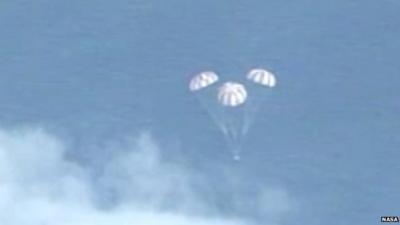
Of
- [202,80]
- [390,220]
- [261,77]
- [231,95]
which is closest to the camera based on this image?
[390,220]

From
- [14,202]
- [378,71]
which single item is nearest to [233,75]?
[378,71]

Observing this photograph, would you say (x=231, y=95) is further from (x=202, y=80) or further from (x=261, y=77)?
(x=261, y=77)

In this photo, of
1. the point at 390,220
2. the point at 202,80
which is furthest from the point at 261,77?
the point at 390,220

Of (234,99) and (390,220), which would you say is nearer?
(390,220)

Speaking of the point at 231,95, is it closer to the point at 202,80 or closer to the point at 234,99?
the point at 234,99

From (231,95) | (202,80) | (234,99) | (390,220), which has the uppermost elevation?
(202,80)

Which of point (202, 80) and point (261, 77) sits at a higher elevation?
point (261, 77)

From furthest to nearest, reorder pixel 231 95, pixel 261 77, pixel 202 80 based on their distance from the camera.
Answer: pixel 261 77, pixel 202 80, pixel 231 95

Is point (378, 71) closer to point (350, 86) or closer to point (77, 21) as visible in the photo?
point (350, 86)

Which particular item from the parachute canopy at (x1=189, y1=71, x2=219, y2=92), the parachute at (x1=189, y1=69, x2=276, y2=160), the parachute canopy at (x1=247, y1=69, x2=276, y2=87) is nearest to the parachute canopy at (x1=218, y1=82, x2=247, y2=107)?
the parachute at (x1=189, y1=69, x2=276, y2=160)
